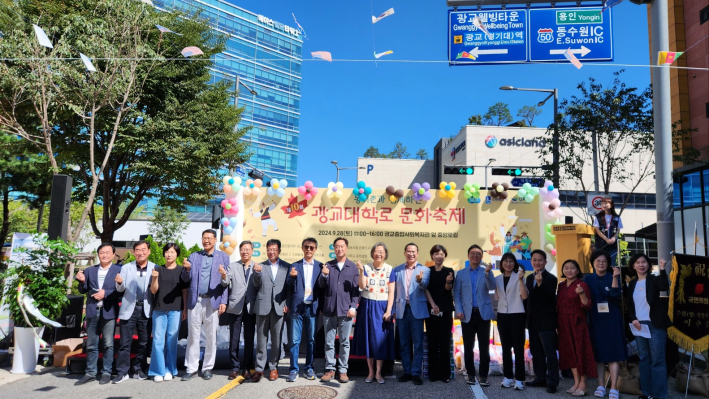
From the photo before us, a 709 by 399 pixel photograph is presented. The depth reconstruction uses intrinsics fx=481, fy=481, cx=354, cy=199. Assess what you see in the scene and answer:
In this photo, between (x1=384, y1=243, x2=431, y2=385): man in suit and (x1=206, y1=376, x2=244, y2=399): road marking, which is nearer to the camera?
(x1=206, y1=376, x2=244, y2=399): road marking

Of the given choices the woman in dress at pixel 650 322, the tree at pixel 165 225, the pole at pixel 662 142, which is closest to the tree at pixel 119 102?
the pole at pixel 662 142

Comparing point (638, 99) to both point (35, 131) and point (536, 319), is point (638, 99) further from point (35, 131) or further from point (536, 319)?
point (35, 131)

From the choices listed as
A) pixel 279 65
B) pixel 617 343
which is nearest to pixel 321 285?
pixel 617 343

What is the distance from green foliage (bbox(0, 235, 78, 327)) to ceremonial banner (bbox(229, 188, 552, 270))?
8.84 feet

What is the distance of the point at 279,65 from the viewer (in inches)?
2945

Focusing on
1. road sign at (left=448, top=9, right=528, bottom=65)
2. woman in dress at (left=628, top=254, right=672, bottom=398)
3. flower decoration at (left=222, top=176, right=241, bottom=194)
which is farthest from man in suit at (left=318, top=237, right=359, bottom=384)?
road sign at (left=448, top=9, right=528, bottom=65)

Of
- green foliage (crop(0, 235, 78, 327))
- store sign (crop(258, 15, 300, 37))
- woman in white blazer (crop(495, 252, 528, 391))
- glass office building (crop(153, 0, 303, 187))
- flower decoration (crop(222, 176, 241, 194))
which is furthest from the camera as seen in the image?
store sign (crop(258, 15, 300, 37))

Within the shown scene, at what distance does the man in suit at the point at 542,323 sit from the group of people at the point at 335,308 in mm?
12

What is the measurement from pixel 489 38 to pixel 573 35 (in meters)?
1.41

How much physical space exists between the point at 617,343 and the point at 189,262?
4.98 metres

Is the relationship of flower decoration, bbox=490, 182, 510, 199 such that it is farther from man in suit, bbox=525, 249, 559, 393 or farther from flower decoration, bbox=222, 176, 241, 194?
flower decoration, bbox=222, 176, 241, 194

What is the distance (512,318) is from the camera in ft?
18.7

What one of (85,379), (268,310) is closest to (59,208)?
(85,379)

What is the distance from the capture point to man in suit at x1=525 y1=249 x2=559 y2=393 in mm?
5453
